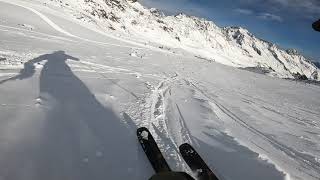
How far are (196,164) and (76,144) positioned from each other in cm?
189

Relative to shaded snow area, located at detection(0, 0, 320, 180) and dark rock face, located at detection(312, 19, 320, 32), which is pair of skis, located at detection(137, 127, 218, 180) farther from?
dark rock face, located at detection(312, 19, 320, 32)

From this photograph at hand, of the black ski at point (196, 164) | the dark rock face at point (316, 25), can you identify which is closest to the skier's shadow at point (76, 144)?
the black ski at point (196, 164)

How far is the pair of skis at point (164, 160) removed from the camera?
4457 mm

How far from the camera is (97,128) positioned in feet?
19.0

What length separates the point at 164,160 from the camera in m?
4.61

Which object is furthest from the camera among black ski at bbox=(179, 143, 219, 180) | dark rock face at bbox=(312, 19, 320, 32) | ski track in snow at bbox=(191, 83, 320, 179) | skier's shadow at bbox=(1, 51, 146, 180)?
ski track in snow at bbox=(191, 83, 320, 179)

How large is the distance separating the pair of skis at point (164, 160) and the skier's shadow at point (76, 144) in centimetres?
22

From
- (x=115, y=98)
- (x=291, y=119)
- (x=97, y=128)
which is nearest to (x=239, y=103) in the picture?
(x=291, y=119)

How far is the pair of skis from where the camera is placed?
446 cm

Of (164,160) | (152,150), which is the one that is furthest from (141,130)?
(164,160)

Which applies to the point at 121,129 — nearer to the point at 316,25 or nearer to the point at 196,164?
the point at 196,164

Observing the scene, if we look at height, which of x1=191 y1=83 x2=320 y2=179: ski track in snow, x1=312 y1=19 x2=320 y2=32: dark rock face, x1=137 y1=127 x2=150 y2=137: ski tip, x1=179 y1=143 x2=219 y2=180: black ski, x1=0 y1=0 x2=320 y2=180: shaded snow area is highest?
x1=312 y1=19 x2=320 y2=32: dark rock face

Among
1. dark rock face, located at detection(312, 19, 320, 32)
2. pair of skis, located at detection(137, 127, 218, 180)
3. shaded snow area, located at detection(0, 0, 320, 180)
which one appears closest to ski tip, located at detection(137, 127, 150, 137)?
pair of skis, located at detection(137, 127, 218, 180)

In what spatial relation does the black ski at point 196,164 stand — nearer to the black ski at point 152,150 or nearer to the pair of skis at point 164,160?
the pair of skis at point 164,160
